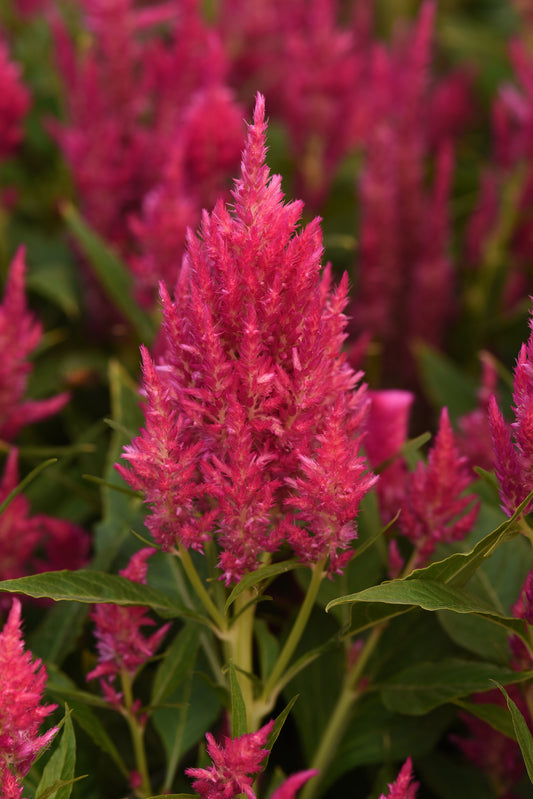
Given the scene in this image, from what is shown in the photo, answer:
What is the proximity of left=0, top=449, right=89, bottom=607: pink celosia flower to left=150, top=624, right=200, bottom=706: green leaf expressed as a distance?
0.20m

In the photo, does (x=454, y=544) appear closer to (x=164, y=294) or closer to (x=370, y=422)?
(x=370, y=422)

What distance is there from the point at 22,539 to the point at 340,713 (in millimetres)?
382

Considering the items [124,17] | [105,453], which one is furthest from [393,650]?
[124,17]

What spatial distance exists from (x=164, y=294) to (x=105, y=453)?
0.69 m

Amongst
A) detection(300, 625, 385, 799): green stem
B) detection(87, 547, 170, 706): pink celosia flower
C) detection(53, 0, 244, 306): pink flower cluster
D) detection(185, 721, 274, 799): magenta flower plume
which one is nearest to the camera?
detection(185, 721, 274, 799): magenta flower plume

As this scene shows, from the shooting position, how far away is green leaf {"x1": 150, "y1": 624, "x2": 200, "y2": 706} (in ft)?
2.57

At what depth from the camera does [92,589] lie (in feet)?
2.22

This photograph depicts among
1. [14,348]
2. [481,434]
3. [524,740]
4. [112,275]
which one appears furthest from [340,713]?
[112,275]

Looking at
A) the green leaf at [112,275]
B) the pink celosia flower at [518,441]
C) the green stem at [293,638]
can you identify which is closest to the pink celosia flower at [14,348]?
the green leaf at [112,275]

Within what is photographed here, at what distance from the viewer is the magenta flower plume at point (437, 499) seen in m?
0.72

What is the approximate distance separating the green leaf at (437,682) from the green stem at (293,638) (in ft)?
0.45

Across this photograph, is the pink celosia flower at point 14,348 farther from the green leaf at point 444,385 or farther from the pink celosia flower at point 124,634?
the green leaf at point 444,385

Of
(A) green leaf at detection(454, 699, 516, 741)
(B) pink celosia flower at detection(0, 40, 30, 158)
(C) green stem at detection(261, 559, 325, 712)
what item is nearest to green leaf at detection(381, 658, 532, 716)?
(A) green leaf at detection(454, 699, 516, 741)

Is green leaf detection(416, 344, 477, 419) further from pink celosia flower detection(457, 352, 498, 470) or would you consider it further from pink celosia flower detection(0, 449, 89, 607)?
pink celosia flower detection(0, 449, 89, 607)
